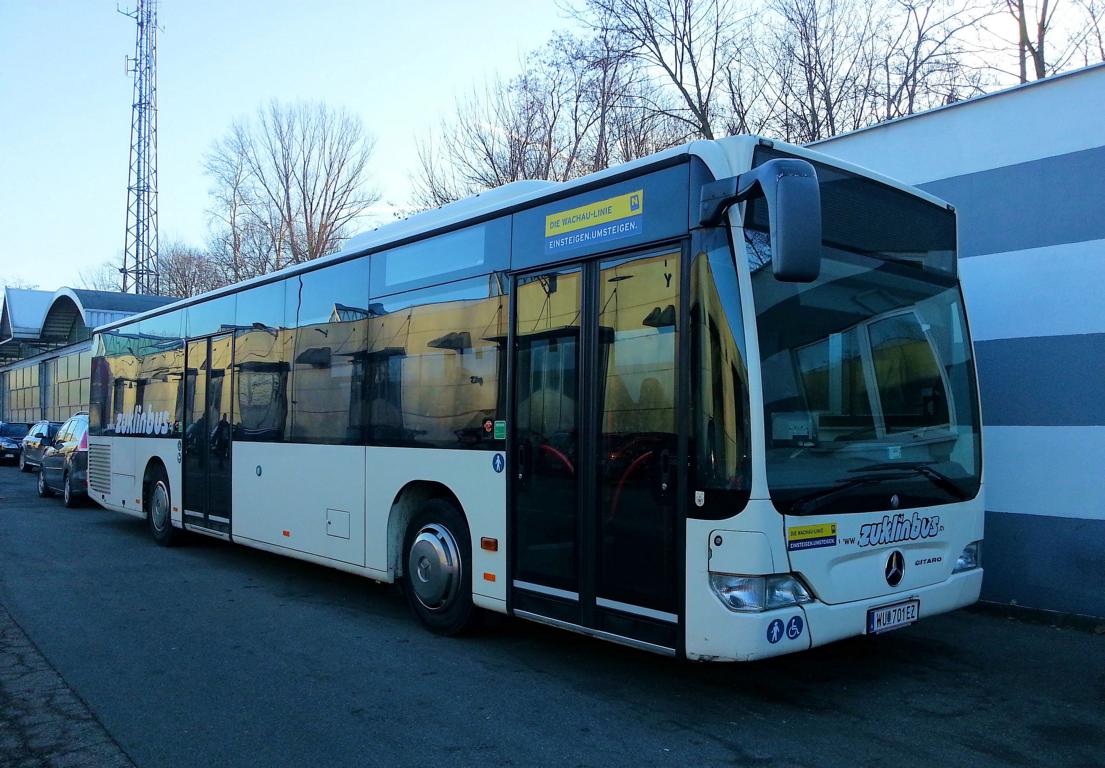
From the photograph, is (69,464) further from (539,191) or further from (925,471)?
(925,471)

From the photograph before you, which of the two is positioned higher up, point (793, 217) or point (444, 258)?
point (444, 258)

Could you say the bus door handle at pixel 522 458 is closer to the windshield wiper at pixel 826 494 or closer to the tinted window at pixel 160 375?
the windshield wiper at pixel 826 494

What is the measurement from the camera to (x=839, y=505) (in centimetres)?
476

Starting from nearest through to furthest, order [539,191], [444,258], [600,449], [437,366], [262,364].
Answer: [600,449], [539,191], [437,366], [444,258], [262,364]

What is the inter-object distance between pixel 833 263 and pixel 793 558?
1.73 m

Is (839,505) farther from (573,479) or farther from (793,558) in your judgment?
(573,479)

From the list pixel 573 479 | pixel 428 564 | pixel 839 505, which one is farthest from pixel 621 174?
pixel 428 564

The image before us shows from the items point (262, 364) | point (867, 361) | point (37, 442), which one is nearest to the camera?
point (867, 361)

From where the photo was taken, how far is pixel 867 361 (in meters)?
5.08

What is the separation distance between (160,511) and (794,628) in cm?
958

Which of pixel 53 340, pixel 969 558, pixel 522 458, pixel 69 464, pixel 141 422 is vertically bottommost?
pixel 969 558

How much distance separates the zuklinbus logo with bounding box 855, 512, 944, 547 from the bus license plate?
371mm

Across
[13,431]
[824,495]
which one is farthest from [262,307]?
[13,431]

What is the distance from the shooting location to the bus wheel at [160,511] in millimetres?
11375
